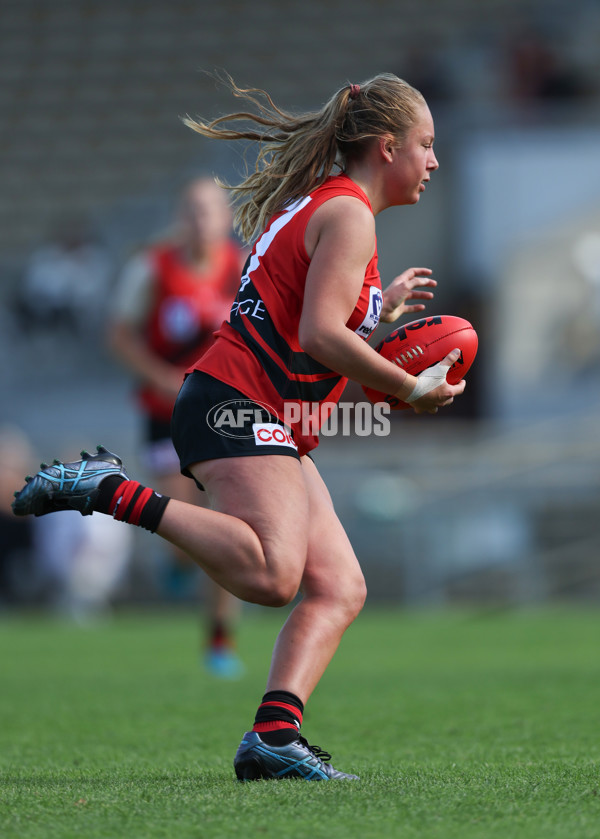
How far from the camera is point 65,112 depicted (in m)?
17.7

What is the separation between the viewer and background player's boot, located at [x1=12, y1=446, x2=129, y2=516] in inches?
118

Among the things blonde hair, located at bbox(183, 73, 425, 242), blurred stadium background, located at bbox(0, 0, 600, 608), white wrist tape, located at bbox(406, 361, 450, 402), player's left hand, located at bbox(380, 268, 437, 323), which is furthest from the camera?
blurred stadium background, located at bbox(0, 0, 600, 608)

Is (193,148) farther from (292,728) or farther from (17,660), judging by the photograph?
(292,728)

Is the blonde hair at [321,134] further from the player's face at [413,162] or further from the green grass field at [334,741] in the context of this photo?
the green grass field at [334,741]

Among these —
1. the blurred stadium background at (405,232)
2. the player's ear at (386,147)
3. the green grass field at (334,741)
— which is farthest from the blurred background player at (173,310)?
the blurred stadium background at (405,232)

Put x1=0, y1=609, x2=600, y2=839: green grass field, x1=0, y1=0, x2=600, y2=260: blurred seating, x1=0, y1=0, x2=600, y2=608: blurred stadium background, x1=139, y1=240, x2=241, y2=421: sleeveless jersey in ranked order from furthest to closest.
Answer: x1=0, y1=0, x2=600, y2=260: blurred seating
x1=0, y1=0, x2=600, y2=608: blurred stadium background
x1=139, y1=240, x2=241, y2=421: sleeveless jersey
x1=0, y1=609, x2=600, y2=839: green grass field

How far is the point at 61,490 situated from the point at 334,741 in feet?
4.50

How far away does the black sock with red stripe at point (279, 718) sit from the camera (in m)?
3.00

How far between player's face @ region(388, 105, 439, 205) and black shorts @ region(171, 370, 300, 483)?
27.7 inches

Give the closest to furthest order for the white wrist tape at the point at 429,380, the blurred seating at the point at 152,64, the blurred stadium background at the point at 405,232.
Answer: the white wrist tape at the point at 429,380 → the blurred stadium background at the point at 405,232 → the blurred seating at the point at 152,64

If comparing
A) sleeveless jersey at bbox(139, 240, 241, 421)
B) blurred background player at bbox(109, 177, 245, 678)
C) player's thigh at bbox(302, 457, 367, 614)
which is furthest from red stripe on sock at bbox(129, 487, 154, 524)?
sleeveless jersey at bbox(139, 240, 241, 421)

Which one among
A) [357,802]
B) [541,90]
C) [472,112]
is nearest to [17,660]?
[357,802]

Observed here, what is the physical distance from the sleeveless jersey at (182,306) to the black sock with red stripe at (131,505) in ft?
10.7

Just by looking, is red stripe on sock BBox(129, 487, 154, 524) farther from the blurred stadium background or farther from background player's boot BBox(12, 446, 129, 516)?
the blurred stadium background
